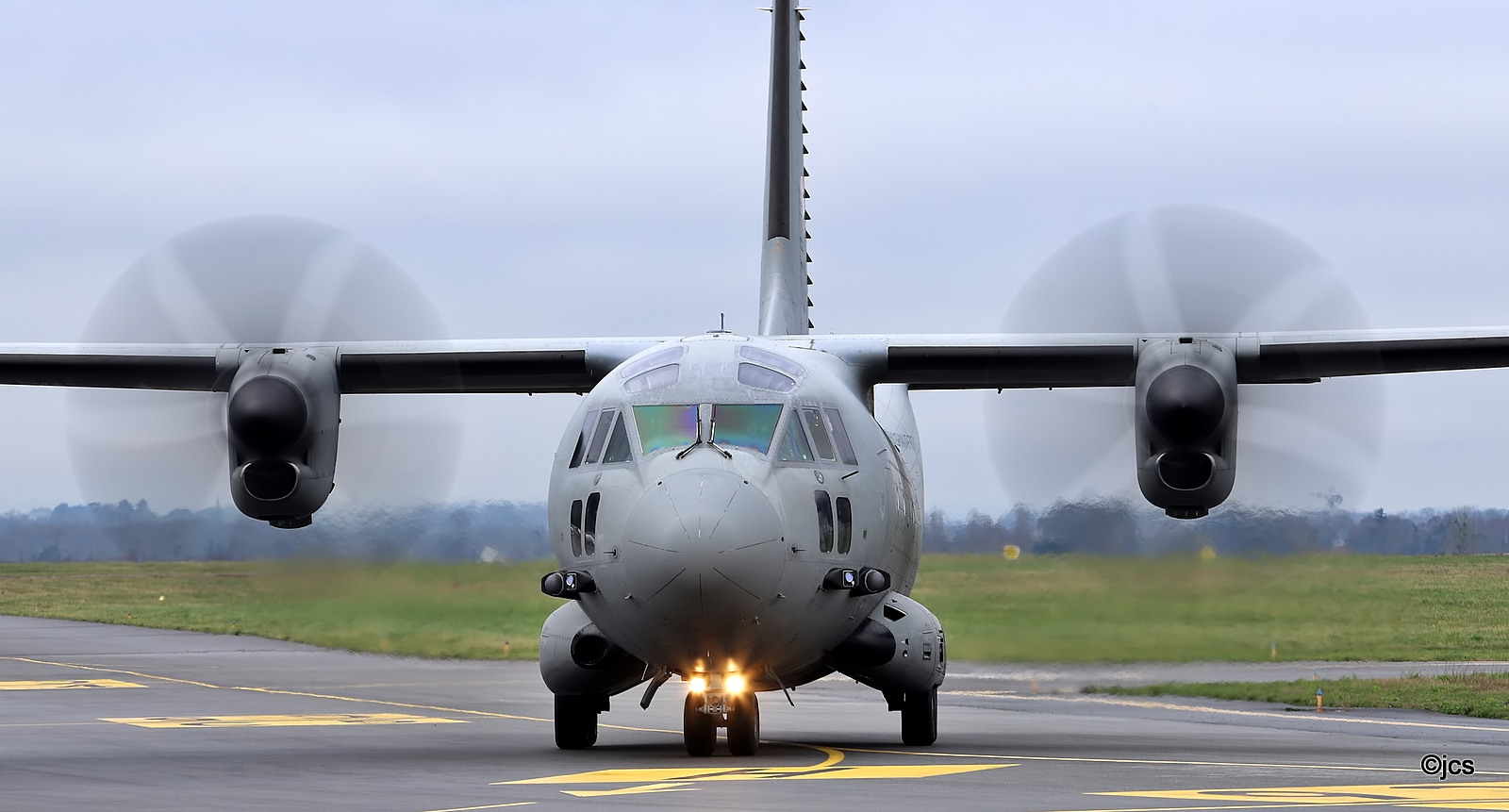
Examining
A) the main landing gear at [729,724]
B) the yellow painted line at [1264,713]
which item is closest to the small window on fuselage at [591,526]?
the main landing gear at [729,724]

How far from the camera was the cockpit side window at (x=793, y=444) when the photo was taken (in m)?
15.8

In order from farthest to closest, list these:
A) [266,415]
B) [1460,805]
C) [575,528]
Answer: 1. [266,415]
2. [575,528]
3. [1460,805]

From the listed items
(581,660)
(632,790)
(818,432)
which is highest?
(818,432)

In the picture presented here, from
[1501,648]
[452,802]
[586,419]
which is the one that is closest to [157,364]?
[586,419]

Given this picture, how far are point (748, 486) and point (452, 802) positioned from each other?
3.75 metres

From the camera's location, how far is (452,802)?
1232 centimetres

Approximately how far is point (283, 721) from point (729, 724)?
8345 mm

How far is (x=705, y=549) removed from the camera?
47.9 ft

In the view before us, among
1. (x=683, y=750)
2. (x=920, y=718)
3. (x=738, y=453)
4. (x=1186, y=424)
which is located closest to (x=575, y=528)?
(x=738, y=453)

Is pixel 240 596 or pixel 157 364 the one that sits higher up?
pixel 157 364

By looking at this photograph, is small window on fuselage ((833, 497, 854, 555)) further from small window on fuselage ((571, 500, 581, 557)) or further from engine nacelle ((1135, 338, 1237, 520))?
engine nacelle ((1135, 338, 1237, 520))

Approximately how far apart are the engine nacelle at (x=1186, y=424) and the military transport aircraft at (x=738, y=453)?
24 millimetres

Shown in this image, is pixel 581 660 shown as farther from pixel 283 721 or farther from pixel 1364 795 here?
pixel 283 721

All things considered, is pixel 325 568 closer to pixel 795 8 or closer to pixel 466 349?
pixel 466 349
